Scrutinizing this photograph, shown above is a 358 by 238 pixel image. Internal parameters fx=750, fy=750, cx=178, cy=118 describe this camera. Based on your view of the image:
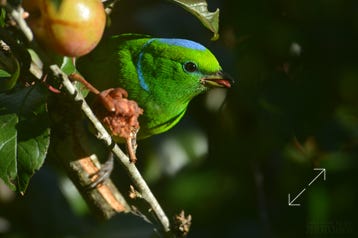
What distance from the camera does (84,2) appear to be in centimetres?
160

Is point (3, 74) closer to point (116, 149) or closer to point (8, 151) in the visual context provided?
point (8, 151)

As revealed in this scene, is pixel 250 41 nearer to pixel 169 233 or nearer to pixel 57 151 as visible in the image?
pixel 57 151

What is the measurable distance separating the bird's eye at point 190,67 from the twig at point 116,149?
0.94m

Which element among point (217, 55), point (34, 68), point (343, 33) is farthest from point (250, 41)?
point (34, 68)

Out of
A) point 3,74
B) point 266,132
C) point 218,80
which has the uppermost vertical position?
point 3,74

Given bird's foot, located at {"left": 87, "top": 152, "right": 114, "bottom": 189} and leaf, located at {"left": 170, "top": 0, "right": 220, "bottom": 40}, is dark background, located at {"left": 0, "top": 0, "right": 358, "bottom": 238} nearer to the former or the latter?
bird's foot, located at {"left": 87, "top": 152, "right": 114, "bottom": 189}

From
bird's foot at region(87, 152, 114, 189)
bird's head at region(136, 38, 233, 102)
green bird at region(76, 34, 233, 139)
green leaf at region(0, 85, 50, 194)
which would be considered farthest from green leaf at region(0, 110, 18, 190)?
bird's head at region(136, 38, 233, 102)

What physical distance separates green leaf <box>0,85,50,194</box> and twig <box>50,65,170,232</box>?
0.16 metres

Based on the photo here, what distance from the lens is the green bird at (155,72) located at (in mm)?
2797

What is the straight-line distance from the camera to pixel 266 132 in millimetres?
2809

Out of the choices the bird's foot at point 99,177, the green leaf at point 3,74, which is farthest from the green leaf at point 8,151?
the bird's foot at point 99,177

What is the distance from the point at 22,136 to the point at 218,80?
3.55 feet

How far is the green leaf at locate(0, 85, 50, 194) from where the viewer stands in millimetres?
1849

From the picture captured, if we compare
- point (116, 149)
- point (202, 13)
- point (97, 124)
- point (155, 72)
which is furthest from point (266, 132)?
point (97, 124)
